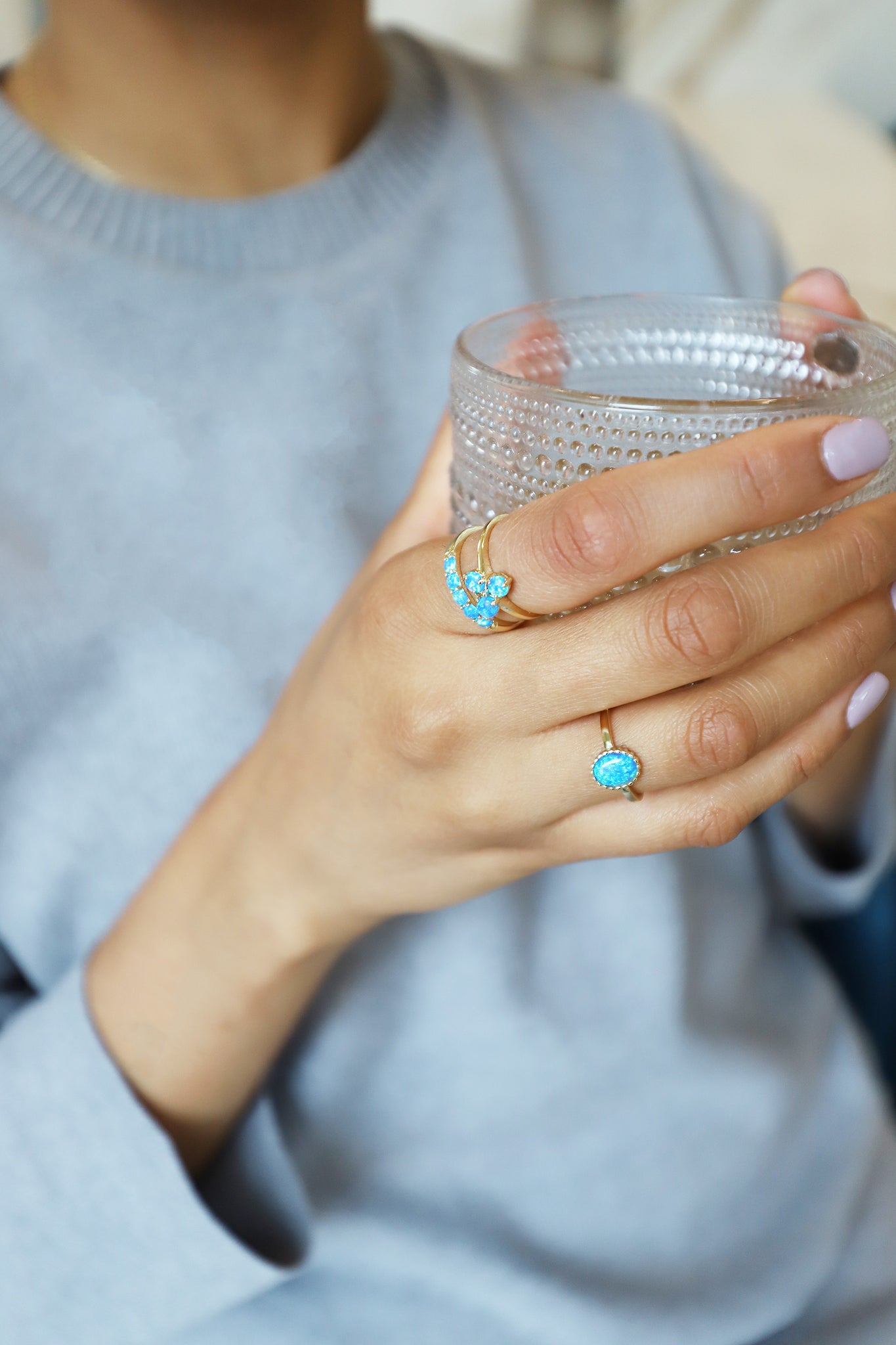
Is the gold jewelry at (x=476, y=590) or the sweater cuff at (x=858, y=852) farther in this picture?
the sweater cuff at (x=858, y=852)

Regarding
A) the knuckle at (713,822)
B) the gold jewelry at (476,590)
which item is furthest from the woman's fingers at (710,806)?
the gold jewelry at (476,590)

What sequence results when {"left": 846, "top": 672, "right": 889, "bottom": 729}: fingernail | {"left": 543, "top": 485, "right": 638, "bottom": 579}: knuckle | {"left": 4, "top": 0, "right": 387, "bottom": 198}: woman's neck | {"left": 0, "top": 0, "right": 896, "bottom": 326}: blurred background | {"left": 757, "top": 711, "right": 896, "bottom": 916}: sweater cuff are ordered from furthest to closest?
{"left": 0, "top": 0, "right": 896, "bottom": 326}: blurred background, {"left": 757, "top": 711, "right": 896, "bottom": 916}: sweater cuff, {"left": 4, "top": 0, "right": 387, "bottom": 198}: woman's neck, {"left": 846, "top": 672, "right": 889, "bottom": 729}: fingernail, {"left": 543, "top": 485, "right": 638, "bottom": 579}: knuckle

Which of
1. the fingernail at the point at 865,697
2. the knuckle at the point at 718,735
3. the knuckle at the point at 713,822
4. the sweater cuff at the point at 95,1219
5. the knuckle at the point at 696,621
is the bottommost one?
the sweater cuff at the point at 95,1219

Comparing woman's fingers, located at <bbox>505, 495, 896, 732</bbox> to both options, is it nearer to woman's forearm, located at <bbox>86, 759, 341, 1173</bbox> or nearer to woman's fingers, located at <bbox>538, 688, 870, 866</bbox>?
woman's fingers, located at <bbox>538, 688, 870, 866</bbox>

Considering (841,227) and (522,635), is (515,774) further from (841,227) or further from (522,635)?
(841,227)

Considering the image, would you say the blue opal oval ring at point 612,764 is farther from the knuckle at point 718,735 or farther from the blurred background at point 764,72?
the blurred background at point 764,72

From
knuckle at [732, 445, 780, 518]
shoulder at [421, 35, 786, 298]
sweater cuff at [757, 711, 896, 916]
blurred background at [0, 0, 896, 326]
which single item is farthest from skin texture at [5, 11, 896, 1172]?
blurred background at [0, 0, 896, 326]

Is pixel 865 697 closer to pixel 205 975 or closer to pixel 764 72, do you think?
pixel 205 975
